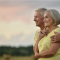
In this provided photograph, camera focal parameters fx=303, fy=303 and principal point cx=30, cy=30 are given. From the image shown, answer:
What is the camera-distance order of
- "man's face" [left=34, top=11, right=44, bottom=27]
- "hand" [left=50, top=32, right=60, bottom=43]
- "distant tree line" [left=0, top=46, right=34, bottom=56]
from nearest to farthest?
"hand" [left=50, top=32, right=60, bottom=43] < "man's face" [left=34, top=11, right=44, bottom=27] < "distant tree line" [left=0, top=46, right=34, bottom=56]

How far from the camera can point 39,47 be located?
7.23 meters

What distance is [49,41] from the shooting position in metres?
7.05

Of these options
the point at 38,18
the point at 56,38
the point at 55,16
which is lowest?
the point at 56,38

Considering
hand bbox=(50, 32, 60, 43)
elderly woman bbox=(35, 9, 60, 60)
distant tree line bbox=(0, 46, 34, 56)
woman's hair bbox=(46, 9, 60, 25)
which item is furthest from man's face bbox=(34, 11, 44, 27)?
distant tree line bbox=(0, 46, 34, 56)

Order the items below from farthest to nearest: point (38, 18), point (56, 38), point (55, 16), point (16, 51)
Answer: point (16, 51) < point (38, 18) < point (55, 16) < point (56, 38)

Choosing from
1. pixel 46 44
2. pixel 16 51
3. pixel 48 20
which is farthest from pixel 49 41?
pixel 16 51

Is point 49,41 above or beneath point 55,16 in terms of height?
beneath

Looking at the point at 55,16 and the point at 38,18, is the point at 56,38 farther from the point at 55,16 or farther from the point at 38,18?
the point at 38,18

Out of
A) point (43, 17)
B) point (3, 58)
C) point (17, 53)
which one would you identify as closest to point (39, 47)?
point (43, 17)

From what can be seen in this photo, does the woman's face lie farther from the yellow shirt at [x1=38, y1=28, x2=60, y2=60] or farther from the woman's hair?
the yellow shirt at [x1=38, y1=28, x2=60, y2=60]

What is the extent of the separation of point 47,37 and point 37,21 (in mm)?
619

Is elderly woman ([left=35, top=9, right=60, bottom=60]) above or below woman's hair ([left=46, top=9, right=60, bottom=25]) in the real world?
below

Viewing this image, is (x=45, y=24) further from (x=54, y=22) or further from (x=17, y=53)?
(x=17, y=53)

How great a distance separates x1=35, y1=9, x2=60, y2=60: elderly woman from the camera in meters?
6.98
